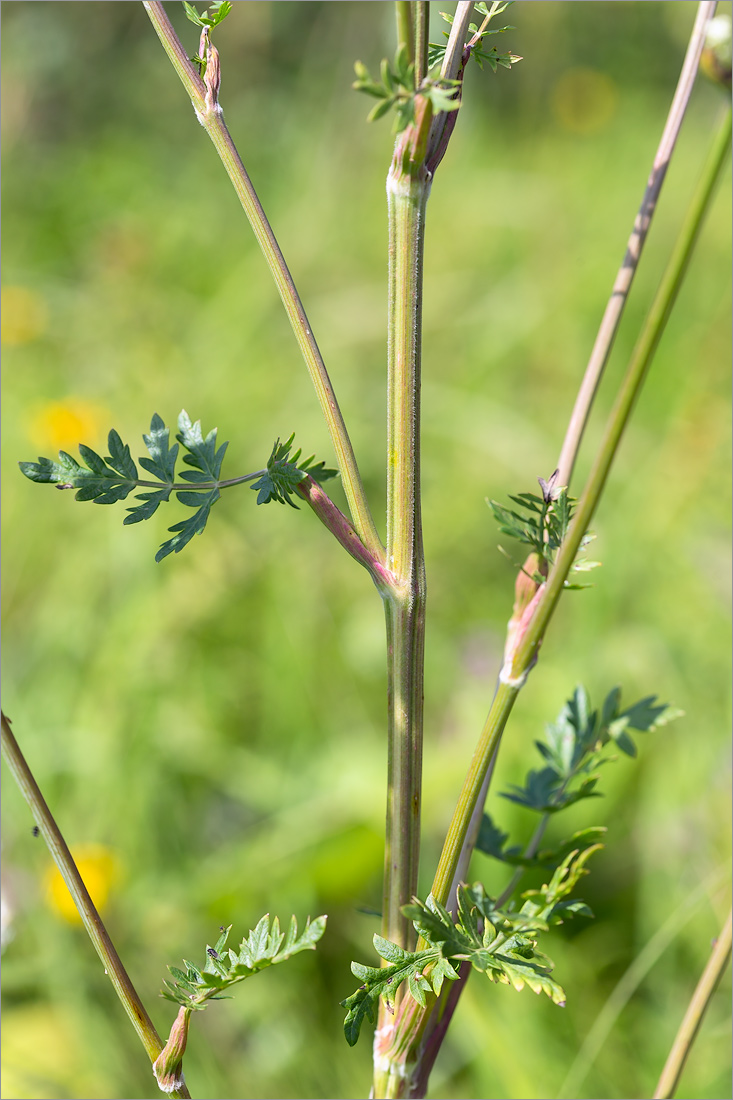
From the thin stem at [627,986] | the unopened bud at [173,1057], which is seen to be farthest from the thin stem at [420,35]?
the thin stem at [627,986]

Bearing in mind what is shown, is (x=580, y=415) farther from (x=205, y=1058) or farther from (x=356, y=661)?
(x=356, y=661)

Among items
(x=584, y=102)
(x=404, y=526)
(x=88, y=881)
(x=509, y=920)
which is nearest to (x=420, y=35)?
(x=404, y=526)

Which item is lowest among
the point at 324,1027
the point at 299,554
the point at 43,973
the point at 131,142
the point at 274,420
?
the point at 324,1027

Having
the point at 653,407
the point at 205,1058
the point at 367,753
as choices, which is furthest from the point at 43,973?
the point at 653,407

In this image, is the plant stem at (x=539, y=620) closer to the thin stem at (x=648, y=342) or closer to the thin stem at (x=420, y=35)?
the thin stem at (x=648, y=342)

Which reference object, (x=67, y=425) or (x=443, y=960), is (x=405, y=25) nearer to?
(x=443, y=960)

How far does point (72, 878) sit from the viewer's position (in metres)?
0.45

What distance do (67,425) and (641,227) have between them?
146cm

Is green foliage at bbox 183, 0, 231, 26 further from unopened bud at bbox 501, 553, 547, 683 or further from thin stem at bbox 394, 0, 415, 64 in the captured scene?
unopened bud at bbox 501, 553, 547, 683

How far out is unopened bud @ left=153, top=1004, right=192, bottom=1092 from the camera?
0.46 metres

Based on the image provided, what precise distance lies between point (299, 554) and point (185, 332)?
3.00 ft

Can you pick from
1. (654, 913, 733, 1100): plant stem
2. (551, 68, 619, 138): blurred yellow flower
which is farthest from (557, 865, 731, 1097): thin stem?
(551, 68, 619, 138): blurred yellow flower

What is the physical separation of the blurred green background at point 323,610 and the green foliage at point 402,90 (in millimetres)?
608

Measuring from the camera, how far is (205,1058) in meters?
1.17
